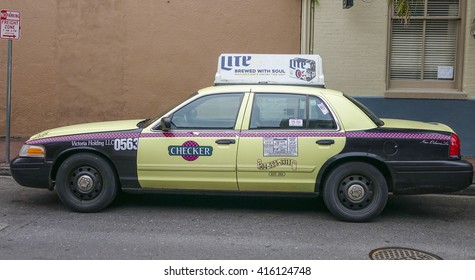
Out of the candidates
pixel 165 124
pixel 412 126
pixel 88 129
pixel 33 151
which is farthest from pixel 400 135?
pixel 33 151

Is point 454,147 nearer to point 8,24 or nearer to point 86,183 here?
point 86,183

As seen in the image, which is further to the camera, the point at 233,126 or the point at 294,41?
the point at 294,41

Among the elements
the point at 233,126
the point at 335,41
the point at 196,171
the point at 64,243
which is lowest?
the point at 64,243

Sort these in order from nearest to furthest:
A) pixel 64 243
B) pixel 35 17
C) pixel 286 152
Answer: pixel 64 243, pixel 286 152, pixel 35 17

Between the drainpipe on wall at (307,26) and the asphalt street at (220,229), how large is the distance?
4.43 meters

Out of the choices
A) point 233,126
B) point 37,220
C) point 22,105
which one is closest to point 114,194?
point 37,220

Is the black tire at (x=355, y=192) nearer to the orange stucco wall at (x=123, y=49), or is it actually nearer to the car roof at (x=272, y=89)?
the car roof at (x=272, y=89)

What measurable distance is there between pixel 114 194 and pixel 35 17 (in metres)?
6.81

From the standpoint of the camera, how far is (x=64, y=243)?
17.6ft

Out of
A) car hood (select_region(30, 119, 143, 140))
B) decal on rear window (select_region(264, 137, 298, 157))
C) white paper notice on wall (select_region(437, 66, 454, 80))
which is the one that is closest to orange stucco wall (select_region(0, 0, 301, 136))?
white paper notice on wall (select_region(437, 66, 454, 80))

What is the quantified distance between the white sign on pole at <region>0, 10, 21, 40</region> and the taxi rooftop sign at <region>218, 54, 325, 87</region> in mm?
4099

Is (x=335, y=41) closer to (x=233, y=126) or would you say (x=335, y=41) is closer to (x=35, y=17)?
(x=233, y=126)

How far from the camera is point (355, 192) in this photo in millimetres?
6203

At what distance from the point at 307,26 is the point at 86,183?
6.28m
